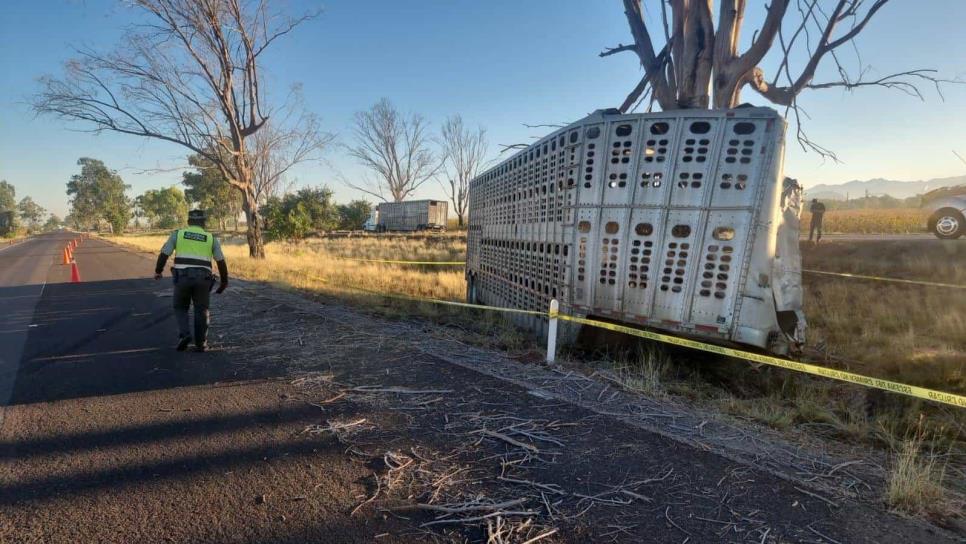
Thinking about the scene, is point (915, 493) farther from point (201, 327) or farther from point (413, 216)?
point (413, 216)

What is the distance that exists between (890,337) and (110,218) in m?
84.4

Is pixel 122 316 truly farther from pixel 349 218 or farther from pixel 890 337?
pixel 349 218

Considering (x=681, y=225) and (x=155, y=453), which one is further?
(x=681, y=225)

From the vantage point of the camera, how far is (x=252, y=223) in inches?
749

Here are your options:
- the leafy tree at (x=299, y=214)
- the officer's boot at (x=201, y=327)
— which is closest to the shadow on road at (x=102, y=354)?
the officer's boot at (x=201, y=327)

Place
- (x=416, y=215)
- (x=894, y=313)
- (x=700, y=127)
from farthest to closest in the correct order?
1. (x=416, y=215)
2. (x=894, y=313)
3. (x=700, y=127)

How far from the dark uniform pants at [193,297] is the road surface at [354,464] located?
1.41 feet

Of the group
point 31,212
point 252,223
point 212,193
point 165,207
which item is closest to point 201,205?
point 212,193

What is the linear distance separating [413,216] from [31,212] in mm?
133219

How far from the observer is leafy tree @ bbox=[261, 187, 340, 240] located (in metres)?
Answer: 30.2

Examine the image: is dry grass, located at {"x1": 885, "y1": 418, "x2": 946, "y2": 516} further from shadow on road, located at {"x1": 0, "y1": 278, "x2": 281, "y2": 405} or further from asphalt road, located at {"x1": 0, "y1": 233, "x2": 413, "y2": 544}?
shadow on road, located at {"x1": 0, "y1": 278, "x2": 281, "y2": 405}

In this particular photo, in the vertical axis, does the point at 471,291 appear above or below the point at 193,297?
below

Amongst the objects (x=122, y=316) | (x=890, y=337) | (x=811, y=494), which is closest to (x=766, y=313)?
(x=811, y=494)

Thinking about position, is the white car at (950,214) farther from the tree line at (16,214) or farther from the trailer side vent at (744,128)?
the tree line at (16,214)
